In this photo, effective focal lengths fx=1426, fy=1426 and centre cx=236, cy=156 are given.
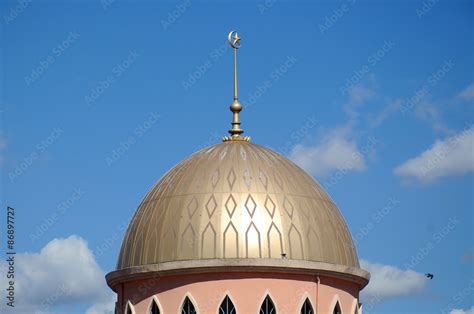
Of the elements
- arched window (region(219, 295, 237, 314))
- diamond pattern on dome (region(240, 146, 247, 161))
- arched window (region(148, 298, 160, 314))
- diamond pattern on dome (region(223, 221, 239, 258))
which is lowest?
arched window (region(219, 295, 237, 314))

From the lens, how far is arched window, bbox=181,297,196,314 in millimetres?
39500

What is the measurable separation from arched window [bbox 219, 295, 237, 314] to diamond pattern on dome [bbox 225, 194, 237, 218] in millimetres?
2323

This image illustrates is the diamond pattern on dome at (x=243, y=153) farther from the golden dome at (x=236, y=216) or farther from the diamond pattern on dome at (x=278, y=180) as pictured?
the diamond pattern on dome at (x=278, y=180)

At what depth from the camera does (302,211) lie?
133 feet

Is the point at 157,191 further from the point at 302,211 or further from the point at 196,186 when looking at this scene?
the point at 302,211

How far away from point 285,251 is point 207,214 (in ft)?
7.92

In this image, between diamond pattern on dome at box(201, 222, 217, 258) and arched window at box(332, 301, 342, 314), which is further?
arched window at box(332, 301, 342, 314)

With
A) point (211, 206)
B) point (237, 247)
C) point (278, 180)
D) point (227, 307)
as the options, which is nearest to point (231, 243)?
point (237, 247)

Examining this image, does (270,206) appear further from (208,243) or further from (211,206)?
(208,243)

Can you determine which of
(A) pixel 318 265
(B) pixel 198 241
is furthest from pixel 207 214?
(A) pixel 318 265

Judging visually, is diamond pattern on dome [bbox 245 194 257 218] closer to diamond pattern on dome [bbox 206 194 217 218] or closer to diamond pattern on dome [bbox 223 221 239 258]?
diamond pattern on dome [bbox 223 221 239 258]

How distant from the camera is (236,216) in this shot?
3956 centimetres

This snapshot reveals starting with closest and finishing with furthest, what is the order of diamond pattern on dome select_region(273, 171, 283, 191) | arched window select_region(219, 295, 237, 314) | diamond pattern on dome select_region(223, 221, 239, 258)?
diamond pattern on dome select_region(223, 221, 239, 258)
arched window select_region(219, 295, 237, 314)
diamond pattern on dome select_region(273, 171, 283, 191)

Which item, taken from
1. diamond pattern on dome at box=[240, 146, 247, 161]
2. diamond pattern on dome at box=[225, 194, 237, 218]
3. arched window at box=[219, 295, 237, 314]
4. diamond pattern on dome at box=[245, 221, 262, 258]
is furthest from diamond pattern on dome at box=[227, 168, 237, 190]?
arched window at box=[219, 295, 237, 314]
